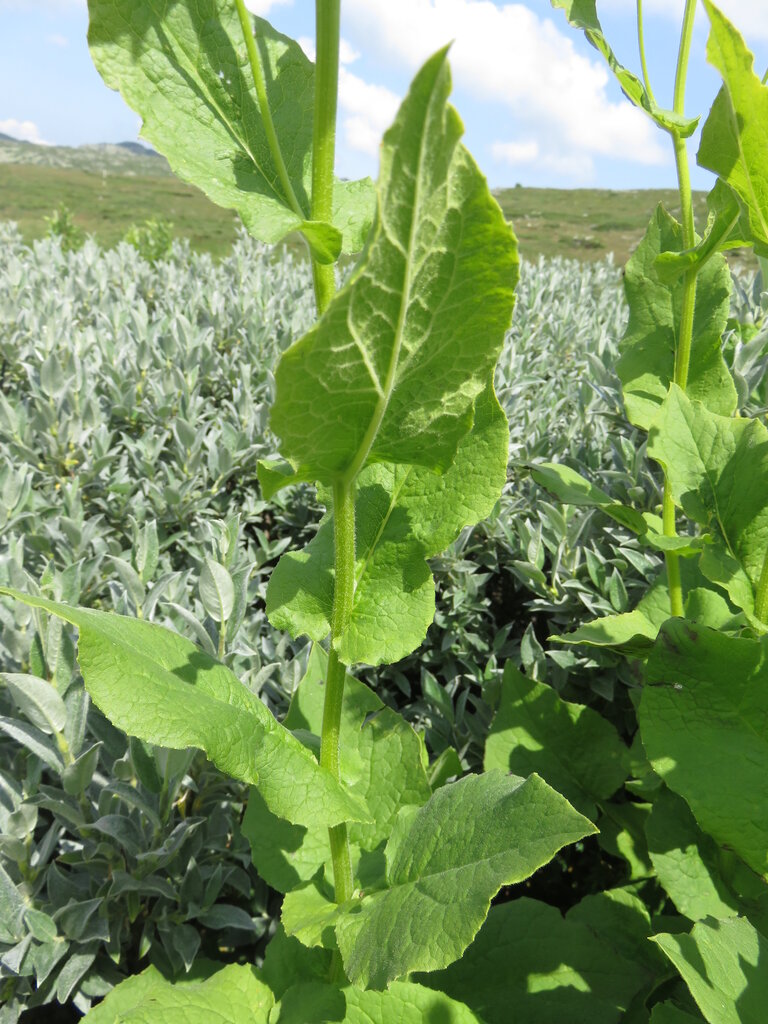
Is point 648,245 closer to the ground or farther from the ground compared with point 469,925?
farther from the ground

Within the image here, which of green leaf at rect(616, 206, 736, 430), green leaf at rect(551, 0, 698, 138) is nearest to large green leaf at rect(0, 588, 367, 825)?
green leaf at rect(616, 206, 736, 430)

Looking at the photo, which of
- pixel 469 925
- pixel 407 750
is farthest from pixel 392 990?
pixel 469 925

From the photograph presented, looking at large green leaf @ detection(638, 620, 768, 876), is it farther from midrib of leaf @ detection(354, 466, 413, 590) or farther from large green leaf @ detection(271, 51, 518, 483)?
large green leaf @ detection(271, 51, 518, 483)

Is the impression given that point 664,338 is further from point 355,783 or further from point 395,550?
point 355,783

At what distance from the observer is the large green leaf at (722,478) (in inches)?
55.4

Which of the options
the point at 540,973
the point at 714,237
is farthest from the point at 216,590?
the point at 714,237

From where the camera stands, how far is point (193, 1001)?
1.36 metres

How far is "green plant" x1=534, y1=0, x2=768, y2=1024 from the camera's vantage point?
1.14 m

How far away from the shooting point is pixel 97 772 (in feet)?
5.84

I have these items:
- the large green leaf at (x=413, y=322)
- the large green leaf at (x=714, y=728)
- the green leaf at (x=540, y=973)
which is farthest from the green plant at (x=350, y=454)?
the large green leaf at (x=714, y=728)

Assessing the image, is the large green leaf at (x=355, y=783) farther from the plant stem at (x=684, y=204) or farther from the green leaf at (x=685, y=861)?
the plant stem at (x=684, y=204)

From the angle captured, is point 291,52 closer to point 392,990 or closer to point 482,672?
point 392,990

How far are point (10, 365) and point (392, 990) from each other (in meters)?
2.95

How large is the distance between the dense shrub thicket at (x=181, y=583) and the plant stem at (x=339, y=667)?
1.59 ft
